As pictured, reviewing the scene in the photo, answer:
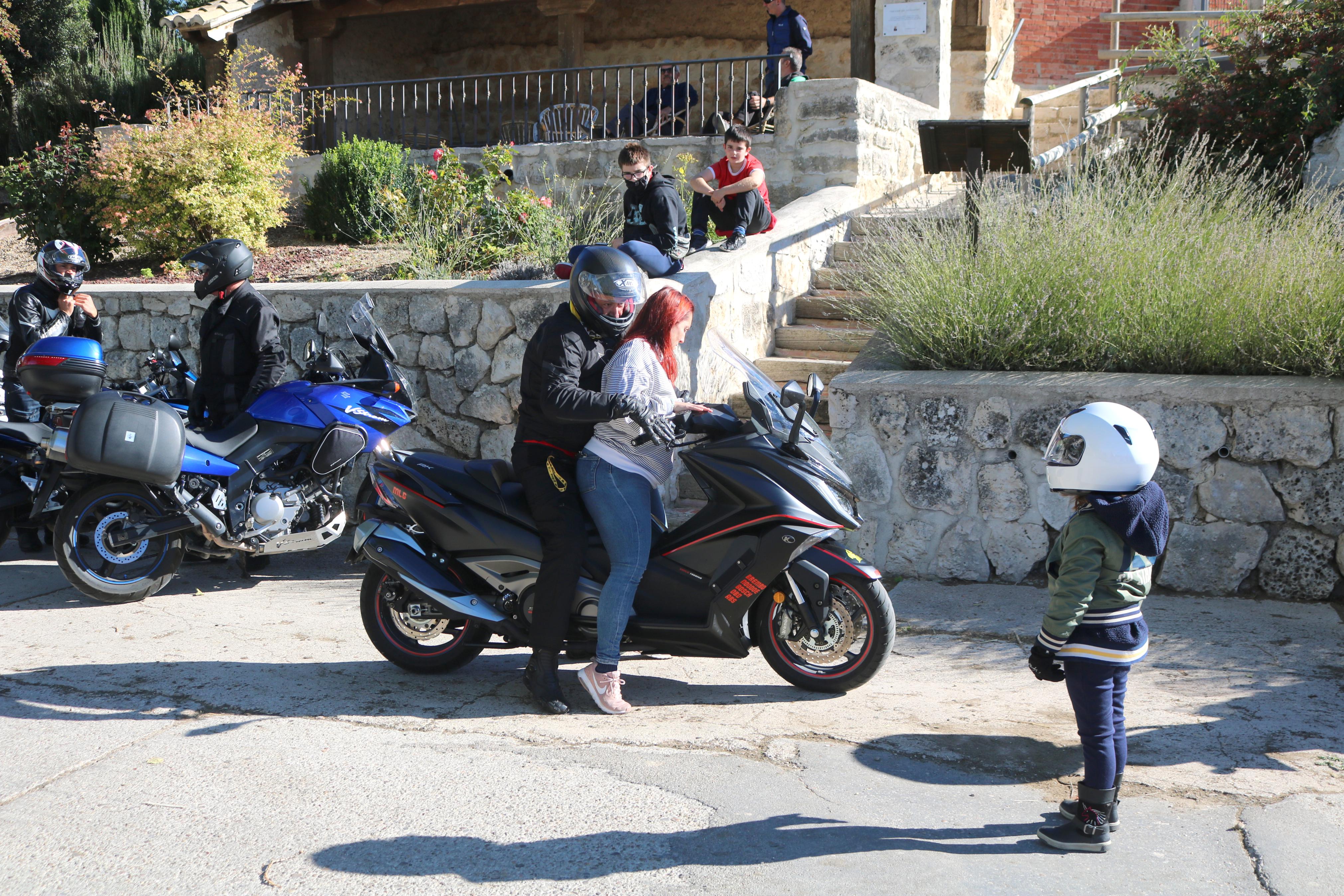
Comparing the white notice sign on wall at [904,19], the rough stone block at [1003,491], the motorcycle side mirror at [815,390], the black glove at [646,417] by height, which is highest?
the white notice sign on wall at [904,19]

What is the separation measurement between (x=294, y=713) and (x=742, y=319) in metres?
4.73

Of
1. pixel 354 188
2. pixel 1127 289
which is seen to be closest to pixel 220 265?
pixel 1127 289

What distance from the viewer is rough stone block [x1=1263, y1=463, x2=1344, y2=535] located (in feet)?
18.0

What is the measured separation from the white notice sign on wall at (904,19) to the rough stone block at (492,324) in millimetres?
8598

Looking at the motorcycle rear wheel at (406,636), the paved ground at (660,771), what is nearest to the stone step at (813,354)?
the paved ground at (660,771)

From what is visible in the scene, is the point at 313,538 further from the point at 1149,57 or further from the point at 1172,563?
the point at 1149,57

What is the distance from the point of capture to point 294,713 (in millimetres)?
4383

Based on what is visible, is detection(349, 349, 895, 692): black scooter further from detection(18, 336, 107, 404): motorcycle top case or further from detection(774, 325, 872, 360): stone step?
detection(774, 325, 872, 360): stone step

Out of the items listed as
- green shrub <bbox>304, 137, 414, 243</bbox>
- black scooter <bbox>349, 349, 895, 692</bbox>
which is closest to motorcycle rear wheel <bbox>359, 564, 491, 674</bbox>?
black scooter <bbox>349, 349, 895, 692</bbox>

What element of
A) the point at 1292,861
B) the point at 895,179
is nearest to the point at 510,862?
the point at 1292,861

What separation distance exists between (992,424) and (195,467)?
4307 millimetres

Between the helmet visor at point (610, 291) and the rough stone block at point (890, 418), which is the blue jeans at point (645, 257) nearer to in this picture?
the helmet visor at point (610, 291)

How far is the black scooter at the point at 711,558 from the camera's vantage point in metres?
4.25

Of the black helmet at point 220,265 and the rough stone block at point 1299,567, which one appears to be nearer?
the rough stone block at point 1299,567
